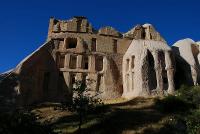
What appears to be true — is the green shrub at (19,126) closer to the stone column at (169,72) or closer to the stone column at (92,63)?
the stone column at (169,72)

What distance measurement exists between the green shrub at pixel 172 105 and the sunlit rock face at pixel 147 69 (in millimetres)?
6004

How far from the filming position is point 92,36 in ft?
181

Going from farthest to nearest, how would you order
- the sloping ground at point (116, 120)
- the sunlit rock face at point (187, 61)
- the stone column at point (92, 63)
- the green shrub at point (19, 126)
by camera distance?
1. the sunlit rock face at point (187, 61)
2. the stone column at point (92, 63)
3. the sloping ground at point (116, 120)
4. the green shrub at point (19, 126)

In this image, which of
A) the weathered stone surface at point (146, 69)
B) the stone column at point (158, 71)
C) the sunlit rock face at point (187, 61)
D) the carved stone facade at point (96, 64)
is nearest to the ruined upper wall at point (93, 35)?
the carved stone facade at point (96, 64)

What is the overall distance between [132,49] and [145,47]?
7.15 feet

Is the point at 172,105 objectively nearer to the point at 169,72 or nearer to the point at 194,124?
the point at 194,124

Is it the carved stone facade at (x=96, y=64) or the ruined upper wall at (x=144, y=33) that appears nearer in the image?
the carved stone facade at (x=96, y=64)

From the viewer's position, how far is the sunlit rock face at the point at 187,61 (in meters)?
53.6

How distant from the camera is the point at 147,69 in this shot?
1969 inches

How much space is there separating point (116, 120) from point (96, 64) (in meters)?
18.0

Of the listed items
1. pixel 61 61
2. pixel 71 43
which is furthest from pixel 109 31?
pixel 61 61

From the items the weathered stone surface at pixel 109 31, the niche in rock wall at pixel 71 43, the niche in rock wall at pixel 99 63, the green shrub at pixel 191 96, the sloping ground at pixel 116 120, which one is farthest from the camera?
the weathered stone surface at pixel 109 31

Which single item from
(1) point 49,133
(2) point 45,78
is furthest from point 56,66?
(1) point 49,133

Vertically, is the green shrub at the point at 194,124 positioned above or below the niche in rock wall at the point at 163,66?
below
